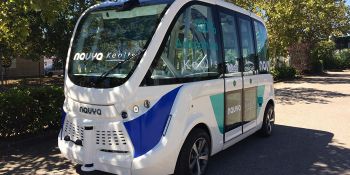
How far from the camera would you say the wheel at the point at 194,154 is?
483 cm

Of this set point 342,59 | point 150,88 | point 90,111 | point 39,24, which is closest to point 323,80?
point 342,59

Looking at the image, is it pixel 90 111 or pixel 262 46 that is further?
pixel 262 46

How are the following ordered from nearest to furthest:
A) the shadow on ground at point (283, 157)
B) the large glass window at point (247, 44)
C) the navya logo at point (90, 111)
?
the navya logo at point (90, 111), the shadow on ground at point (283, 157), the large glass window at point (247, 44)

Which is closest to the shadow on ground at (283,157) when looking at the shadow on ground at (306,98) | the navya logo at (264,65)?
the navya logo at (264,65)

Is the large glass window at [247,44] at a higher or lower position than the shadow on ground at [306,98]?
higher

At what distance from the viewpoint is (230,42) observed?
6027 mm

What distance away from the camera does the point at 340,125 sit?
369 inches

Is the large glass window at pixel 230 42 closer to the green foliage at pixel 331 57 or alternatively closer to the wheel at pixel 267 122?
the wheel at pixel 267 122

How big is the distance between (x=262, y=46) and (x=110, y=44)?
3.65 metres

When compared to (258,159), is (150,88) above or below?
above

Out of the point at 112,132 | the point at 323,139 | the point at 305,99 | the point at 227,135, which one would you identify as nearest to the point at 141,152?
the point at 112,132

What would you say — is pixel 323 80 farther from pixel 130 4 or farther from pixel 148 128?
pixel 148 128

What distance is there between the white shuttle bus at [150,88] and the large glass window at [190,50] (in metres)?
0.01

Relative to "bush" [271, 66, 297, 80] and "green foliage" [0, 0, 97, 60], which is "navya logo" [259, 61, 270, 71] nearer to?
"green foliage" [0, 0, 97, 60]
